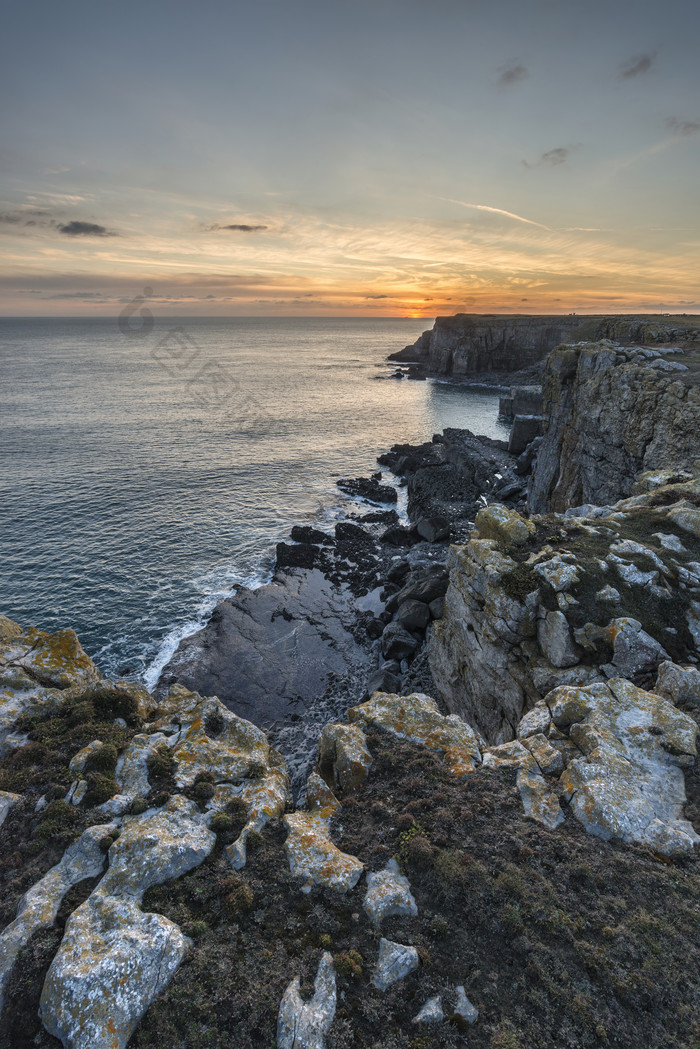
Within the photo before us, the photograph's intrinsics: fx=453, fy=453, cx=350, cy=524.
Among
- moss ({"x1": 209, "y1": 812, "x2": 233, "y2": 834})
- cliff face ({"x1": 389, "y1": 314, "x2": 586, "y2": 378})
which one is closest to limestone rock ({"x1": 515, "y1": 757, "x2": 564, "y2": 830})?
moss ({"x1": 209, "y1": 812, "x2": 233, "y2": 834})

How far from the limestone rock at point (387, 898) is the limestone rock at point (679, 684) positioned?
370 inches

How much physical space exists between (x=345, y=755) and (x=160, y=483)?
173 ft

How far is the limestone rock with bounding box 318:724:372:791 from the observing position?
12.2m

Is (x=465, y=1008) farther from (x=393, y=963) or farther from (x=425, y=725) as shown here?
(x=425, y=725)

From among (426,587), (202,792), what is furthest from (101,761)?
(426,587)

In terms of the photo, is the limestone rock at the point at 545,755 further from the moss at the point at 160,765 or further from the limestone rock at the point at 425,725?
the moss at the point at 160,765

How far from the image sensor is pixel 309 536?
153 feet

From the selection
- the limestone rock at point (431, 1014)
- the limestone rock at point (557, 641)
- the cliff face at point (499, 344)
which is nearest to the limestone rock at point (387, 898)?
the limestone rock at point (431, 1014)

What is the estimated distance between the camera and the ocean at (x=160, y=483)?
35.0m

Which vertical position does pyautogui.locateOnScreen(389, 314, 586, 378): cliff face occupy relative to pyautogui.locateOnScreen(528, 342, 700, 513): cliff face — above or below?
above

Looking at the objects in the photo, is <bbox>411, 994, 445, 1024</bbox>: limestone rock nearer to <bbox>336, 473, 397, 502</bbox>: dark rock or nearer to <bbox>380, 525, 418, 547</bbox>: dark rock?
<bbox>380, 525, 418, 547</bbox>: dark rock

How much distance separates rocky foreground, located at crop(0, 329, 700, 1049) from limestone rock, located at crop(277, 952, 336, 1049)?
0.03 meters

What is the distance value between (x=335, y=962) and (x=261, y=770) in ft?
16.4

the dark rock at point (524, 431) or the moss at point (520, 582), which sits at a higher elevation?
the moss at point (520, 582)
